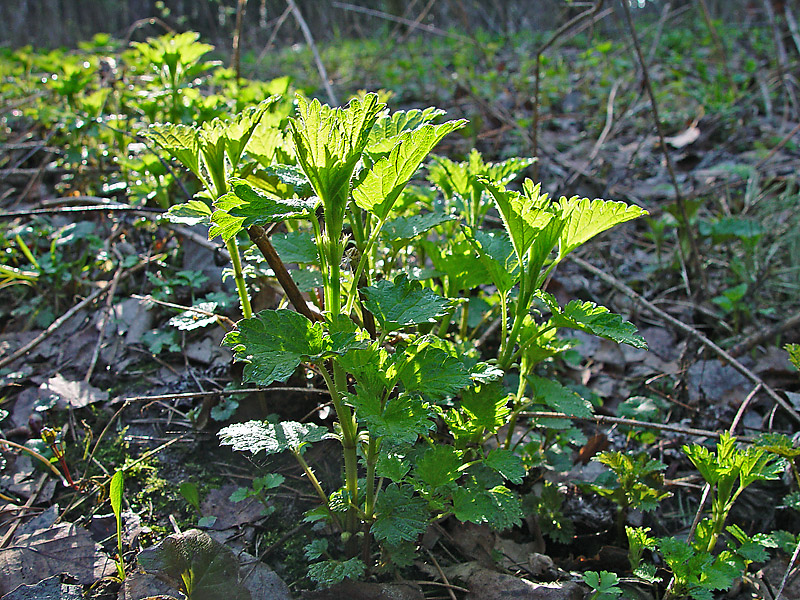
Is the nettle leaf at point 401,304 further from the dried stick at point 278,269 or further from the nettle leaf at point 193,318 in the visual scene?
the nettle leaf at point 193,318

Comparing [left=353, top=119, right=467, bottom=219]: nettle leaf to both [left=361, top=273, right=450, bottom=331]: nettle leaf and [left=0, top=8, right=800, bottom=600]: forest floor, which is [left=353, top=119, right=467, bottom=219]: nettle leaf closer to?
[left=361, top=273, right=450, bottom=331]: nettle leaf

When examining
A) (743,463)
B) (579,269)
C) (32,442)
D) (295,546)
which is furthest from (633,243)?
(32,442)

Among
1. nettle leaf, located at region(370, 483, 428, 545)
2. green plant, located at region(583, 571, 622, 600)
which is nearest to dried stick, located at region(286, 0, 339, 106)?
nettle leaf, located at region(370, 483, 428, 545)

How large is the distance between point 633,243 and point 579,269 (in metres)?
0.61

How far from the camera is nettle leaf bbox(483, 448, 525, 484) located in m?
1.34

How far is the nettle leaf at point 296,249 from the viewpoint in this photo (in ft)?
4.69

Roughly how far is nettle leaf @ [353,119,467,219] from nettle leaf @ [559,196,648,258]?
0.36m

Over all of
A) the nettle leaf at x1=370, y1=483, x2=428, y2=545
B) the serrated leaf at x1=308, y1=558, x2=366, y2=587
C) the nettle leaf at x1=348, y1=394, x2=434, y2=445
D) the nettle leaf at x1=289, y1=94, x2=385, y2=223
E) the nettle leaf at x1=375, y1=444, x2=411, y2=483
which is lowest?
the serrated leaf at x1=308, y1=558, x2=366, y2=587

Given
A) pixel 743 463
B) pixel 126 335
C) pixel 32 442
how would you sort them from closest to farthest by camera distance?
pixel 743 463
pixel 32 442
pixel 126 335

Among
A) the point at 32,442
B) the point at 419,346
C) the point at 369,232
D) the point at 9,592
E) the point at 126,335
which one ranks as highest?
the point at 369,232

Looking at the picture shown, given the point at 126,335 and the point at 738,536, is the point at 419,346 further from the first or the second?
the point at 126,335

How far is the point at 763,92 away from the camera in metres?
4.61

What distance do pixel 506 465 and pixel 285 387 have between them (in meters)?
0.75

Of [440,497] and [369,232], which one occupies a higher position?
[369,232]
